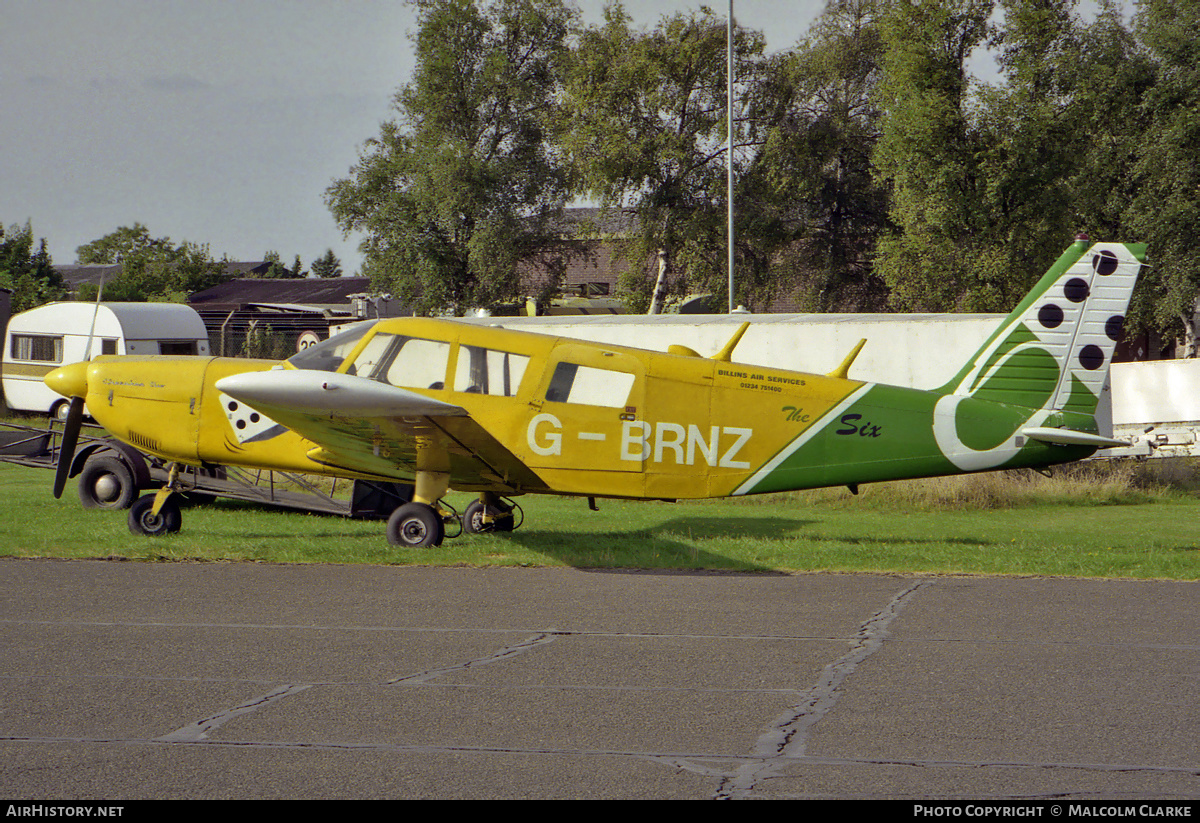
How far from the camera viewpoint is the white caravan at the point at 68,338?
91.1ft

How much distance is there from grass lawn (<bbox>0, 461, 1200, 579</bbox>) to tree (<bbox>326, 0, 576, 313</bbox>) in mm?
20001

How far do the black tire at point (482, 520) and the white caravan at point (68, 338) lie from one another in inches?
698

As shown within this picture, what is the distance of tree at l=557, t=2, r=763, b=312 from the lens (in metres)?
34.1

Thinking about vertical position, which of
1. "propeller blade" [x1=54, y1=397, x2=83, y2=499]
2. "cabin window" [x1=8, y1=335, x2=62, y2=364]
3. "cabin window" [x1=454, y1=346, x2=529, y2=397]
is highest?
"cabin window" [x1=8, y1=335, x2=62, y2=364]

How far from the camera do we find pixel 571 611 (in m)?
8.45

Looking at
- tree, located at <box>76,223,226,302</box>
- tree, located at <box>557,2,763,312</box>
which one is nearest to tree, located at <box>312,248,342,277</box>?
tree, located at <box>76,223,226,302</box>

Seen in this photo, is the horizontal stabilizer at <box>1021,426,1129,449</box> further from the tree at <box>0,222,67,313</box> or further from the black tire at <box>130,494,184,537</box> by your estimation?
the tree at <box>0,222,67,313</box>

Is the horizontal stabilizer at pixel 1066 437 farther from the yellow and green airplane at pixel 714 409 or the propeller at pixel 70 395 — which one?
the propeller at pixel 70 395

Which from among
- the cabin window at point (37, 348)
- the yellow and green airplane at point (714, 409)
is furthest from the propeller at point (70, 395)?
the cabin window at point (37, 348)

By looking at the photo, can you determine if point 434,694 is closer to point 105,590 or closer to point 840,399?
point 105,590

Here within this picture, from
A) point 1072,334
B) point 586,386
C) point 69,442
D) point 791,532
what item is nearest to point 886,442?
point 1072,334

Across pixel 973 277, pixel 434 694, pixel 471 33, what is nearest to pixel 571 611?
pixel 434 694

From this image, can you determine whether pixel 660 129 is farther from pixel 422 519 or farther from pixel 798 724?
pixel 798 724

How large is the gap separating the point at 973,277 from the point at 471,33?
63.2ft
